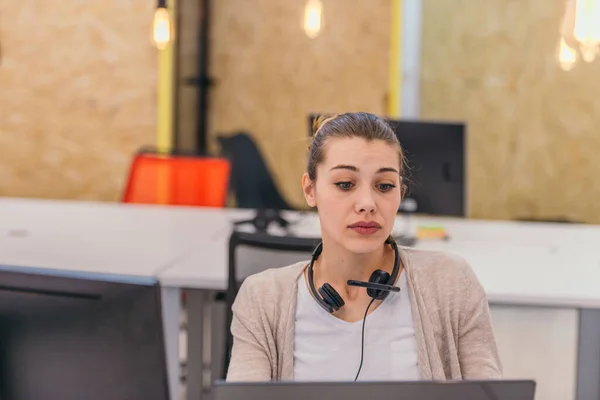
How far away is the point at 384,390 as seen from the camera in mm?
821

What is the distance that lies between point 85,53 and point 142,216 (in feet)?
7.31

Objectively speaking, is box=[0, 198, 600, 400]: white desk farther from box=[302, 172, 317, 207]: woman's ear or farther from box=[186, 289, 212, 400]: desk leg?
box=[302, 172, 317, 207]: woman's ear

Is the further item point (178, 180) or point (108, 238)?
point (178, 180)

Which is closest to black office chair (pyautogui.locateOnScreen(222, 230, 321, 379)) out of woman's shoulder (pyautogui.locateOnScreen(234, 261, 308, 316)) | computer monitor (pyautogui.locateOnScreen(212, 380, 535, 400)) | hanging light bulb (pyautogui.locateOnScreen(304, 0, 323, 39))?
woman's shoulder (pyautogui.locateOnScreen(234, 261, 308, 316))

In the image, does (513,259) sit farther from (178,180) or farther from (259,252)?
(178,180)

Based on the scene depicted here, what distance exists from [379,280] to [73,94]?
14.6ft

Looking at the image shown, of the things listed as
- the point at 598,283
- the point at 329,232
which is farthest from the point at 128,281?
the point at 598,283

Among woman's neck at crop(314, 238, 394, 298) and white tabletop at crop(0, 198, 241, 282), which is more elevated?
woman's neck at crop(314, 238, 394, 298)

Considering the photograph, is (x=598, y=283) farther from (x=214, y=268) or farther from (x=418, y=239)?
(x=214, y=268)

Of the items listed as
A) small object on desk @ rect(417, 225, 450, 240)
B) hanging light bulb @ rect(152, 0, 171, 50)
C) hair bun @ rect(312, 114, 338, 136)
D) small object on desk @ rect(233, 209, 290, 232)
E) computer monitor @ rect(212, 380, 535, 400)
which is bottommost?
small object on desk @ rect(417, 225, 450, 240)

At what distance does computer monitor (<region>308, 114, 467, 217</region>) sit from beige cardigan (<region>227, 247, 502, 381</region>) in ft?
Answer: 5.15

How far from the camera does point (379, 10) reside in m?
5.74

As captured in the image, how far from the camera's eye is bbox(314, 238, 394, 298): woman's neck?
143 centimetres

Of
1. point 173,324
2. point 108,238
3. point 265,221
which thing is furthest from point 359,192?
point 108,238
